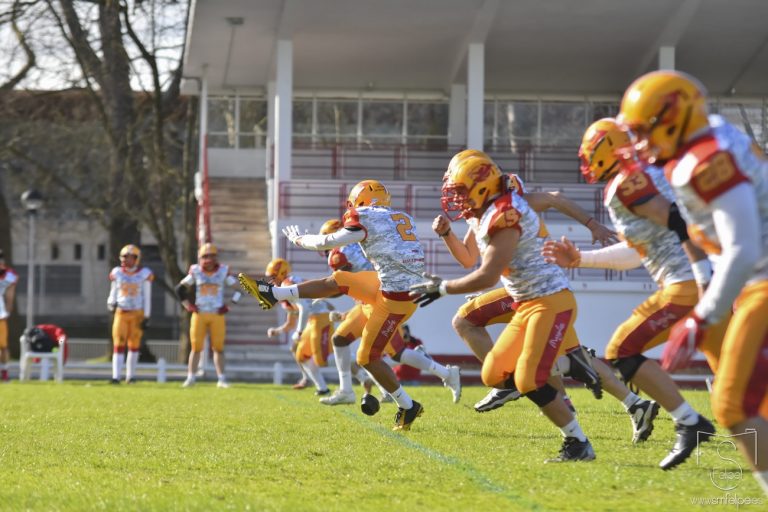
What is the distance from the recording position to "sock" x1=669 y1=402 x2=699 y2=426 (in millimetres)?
6922

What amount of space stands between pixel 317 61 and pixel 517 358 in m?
21.9

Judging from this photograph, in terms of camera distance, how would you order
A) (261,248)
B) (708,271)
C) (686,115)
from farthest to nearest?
(261,248) → (708,271) → (686,115)

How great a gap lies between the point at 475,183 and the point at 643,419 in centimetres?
225

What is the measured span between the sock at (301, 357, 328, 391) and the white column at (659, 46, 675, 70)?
13.2 metres

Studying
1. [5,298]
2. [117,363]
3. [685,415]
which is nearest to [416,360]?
[685,415]

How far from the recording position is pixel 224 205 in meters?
30.1

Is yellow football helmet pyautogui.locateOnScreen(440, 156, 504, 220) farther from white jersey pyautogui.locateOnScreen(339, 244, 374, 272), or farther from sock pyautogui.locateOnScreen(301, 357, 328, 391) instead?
sock pyautogui.locateOnScreen(301, 357, 328, 391)

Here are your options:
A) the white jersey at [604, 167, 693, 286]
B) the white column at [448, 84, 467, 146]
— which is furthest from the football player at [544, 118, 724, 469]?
the white column at [448, 84, 467, 146]

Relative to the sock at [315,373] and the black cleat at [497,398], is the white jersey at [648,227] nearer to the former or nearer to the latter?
the black cleat at [497,398]

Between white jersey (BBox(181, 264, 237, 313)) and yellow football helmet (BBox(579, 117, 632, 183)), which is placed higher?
yellow football helmet (BBox(579, 117, 632, 183))

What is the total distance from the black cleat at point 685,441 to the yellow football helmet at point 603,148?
4.96 ft

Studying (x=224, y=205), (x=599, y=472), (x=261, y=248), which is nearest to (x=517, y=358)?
(x=599, y=472)

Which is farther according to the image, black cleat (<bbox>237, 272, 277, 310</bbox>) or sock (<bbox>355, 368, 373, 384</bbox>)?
sock (<bbox>355, 368, 373, 384</bbox>)

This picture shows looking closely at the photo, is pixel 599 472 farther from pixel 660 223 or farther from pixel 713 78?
pixel 713 78
